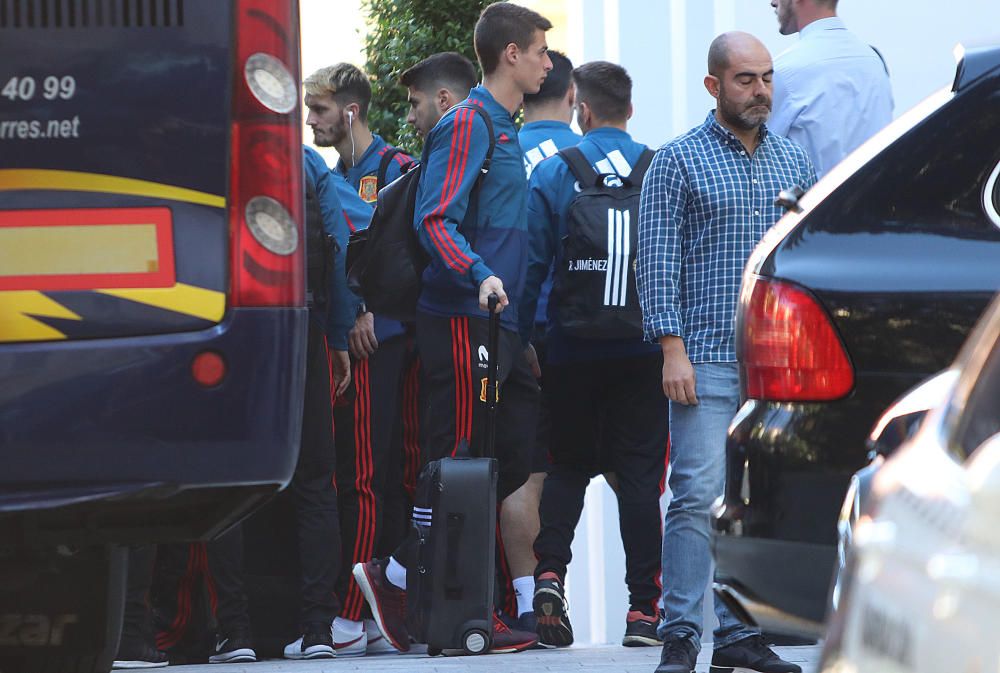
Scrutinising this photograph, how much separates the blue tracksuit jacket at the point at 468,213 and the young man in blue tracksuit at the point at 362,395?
0.70m

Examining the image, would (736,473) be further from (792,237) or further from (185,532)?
(185,532)

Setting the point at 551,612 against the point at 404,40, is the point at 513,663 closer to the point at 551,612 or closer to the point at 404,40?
the point at 551,612

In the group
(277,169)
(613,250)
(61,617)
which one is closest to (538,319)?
(613,250)

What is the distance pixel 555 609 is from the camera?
752 cm

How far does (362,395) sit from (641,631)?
1460 mm

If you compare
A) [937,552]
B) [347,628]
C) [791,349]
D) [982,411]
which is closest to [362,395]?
[347,628]

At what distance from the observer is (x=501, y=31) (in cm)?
744

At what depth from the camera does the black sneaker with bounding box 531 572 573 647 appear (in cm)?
748

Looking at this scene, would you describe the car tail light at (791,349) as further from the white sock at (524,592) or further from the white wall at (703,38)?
the white wall at (703,38)

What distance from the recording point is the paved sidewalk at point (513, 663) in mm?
6434

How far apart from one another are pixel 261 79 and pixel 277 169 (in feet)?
0.64

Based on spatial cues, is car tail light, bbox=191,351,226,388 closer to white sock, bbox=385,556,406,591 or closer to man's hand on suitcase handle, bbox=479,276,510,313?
man's hand on suitcase handle, bbox=479,276,510,313

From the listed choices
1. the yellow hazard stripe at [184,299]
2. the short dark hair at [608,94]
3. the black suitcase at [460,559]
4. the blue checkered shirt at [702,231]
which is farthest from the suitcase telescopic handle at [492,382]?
the yellow hazard stripe at [184,299]

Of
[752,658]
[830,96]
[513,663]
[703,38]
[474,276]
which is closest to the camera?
[752,658]
